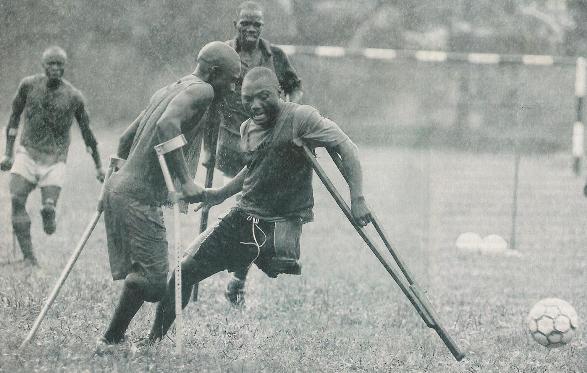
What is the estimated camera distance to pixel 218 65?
5688mm

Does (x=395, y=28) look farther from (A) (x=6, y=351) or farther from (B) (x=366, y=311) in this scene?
(A) (x=6, y=351)

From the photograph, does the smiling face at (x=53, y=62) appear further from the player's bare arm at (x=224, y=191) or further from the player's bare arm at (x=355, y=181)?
the player's bare arm at (x=355, y=181)

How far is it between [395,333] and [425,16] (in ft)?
54.9

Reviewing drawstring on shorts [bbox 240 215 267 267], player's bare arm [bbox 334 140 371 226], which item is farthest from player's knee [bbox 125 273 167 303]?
player's bare arm [bbox 334 140 371 226]

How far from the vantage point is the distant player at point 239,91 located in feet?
25.2

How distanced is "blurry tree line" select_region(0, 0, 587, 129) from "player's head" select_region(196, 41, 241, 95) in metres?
13.2

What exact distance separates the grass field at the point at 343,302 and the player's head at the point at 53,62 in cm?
180

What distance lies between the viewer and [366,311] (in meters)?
7.40

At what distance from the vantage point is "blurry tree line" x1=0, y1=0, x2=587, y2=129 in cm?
2030

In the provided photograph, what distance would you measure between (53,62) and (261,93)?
370 cm

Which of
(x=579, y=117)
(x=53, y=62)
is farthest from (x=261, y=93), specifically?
(x=579, y=117)

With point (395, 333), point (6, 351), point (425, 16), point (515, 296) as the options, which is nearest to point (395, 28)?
point (425, 16)

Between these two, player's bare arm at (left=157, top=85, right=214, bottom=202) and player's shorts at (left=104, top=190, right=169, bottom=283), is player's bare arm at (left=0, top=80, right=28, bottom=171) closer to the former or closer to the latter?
player's shorts at (left=104, top=190, right=169, bottom=283)

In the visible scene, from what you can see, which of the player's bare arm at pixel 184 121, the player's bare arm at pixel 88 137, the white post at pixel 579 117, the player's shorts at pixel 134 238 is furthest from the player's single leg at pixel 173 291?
the white post at pixel 579 117
